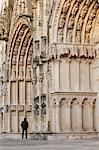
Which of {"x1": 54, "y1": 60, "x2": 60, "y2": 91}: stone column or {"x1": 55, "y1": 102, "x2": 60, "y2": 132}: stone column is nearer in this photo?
{"x1": 55, "y1": 102, "x2": 60, "y2": 132}: stone column

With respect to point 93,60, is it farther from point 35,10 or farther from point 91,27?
point 35,10

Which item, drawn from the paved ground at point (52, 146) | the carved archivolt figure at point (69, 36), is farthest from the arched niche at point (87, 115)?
the paved ground at point (52, 146)

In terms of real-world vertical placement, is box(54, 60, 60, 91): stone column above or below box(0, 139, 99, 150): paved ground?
above

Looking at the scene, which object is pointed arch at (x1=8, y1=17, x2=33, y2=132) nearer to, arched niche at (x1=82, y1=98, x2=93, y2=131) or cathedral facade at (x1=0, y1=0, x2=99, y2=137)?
cathedral facade at (x1=0, y1=0, x2=99, y2=137)

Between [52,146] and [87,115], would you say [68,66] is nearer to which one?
[87,115]

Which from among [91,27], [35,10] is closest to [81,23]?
[91,27]

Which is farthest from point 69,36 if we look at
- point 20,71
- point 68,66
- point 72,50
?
point 20,71

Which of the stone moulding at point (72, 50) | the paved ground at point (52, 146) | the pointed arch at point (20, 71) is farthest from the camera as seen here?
the pointed arch at point (20, 71)

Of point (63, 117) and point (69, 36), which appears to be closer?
point (63, 117)

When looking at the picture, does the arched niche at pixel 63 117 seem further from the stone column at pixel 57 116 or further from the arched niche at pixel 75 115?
the arched niche at pixel 75 115

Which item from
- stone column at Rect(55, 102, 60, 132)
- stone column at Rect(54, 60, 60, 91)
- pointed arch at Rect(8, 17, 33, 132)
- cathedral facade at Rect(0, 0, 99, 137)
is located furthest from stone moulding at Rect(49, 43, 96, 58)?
pointed arch at Rect(8, 17, 33, 132)

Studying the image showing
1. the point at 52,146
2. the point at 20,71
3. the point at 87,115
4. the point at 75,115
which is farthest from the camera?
the point at 20,71

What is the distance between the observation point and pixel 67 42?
25.5m

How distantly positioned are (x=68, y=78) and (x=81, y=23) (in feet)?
10.9
